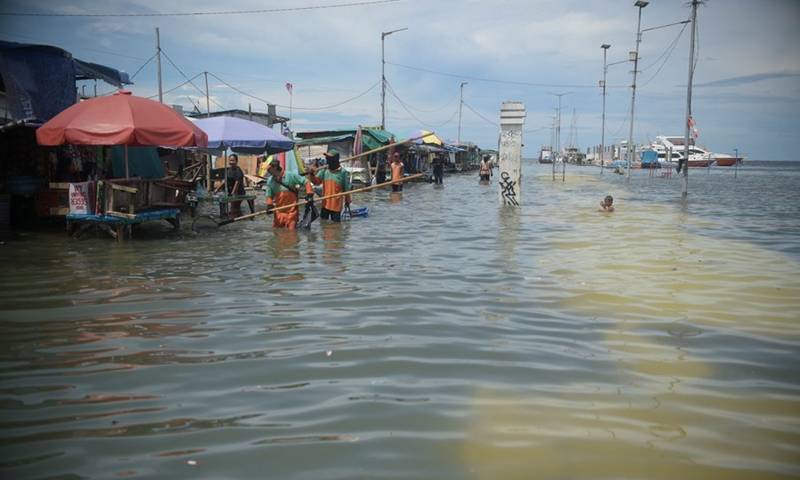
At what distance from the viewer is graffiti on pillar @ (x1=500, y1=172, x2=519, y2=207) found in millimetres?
19266

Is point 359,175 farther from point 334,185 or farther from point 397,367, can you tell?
point 397,367

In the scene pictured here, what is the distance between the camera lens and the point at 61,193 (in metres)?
12.0

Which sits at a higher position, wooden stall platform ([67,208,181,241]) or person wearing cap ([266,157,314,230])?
person wearing cap ([266,157,314,230])

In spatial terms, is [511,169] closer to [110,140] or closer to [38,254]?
[110,140]

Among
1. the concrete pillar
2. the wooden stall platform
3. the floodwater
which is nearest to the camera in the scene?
the floodwater

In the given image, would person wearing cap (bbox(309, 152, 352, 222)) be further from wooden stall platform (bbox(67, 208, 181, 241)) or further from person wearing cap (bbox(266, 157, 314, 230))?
wooden stall platform (bbox(67, 208, 181, 241))

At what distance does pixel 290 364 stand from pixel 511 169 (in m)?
15.9

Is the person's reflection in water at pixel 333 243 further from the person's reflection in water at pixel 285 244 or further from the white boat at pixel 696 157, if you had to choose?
the white boat at pixel 696 157

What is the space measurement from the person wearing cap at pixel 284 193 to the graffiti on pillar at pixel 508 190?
346 inches

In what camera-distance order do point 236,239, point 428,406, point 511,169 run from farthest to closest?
point 511,169, point 236,239, point 428,406

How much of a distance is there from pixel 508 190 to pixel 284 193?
9543 millimetres

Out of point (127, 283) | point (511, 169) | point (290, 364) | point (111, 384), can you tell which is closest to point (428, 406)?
point (290, 364)

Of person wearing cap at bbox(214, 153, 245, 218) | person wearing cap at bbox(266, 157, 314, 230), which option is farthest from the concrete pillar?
person wearing cap at bbox(266, 157, 314, 230)

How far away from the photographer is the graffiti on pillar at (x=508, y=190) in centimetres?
1927
